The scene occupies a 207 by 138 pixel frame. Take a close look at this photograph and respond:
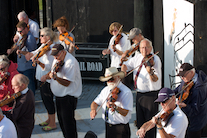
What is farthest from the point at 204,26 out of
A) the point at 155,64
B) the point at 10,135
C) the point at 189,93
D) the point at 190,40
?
the point at 10,135

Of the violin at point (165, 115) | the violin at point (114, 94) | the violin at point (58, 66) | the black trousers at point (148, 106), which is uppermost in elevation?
the violin at point (58, 66)

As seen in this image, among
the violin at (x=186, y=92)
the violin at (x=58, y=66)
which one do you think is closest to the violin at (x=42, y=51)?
the violin at (x=58, y=66)

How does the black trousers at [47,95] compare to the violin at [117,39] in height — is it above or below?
below

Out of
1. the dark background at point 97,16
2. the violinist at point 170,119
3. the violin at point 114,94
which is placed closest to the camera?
the violinist at point 170,119

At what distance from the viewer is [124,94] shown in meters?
4.25

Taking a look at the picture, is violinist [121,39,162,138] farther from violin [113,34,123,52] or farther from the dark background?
the dark background

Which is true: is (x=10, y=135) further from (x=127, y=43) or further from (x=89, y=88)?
(x=89, y=88)

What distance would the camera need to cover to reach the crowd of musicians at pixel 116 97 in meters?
3.62

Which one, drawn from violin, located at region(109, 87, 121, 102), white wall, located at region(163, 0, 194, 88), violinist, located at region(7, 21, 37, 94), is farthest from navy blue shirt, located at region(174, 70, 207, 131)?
violinist, located at region(7, 21, 37, 94)

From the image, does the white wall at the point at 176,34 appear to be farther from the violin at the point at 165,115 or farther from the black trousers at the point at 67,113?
the black trousers at the point at 67,113


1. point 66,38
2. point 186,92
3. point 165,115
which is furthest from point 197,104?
point 66,38

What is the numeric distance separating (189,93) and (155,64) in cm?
81

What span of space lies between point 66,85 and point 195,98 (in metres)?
2.09

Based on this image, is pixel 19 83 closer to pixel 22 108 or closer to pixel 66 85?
pixel 22 108
